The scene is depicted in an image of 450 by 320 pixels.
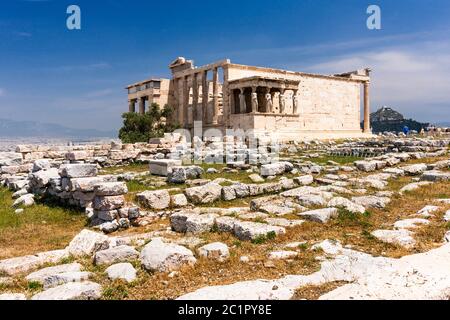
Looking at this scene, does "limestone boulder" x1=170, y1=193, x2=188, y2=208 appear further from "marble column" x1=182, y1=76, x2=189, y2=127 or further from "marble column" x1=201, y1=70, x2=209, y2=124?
"marble column" x1=182, y1=76, x2=189, y2=127

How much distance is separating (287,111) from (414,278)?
31.1 m

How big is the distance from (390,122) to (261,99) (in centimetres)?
4731

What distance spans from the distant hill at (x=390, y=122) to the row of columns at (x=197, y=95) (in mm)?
42203

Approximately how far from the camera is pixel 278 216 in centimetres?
730

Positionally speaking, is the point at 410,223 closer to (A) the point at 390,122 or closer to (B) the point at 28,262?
(B) the point at 28,262

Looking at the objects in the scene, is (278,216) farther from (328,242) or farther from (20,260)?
(20,260)

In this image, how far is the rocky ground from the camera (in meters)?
4.21

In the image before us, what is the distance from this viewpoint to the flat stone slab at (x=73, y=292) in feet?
12.9

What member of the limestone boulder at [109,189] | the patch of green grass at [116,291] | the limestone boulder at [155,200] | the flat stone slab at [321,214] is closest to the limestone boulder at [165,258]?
the patch of green grass at [116,291]

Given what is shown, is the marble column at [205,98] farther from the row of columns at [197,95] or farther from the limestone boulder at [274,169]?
the limestone boulder at [274,169]

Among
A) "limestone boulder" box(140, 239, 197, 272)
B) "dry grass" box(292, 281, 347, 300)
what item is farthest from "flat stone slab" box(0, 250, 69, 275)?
"dry grass" box(292, 281, 347, 300)

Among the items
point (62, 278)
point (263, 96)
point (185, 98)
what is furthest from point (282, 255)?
point (185, 98)

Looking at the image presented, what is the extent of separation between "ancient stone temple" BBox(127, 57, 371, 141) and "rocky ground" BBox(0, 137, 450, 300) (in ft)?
62.3
